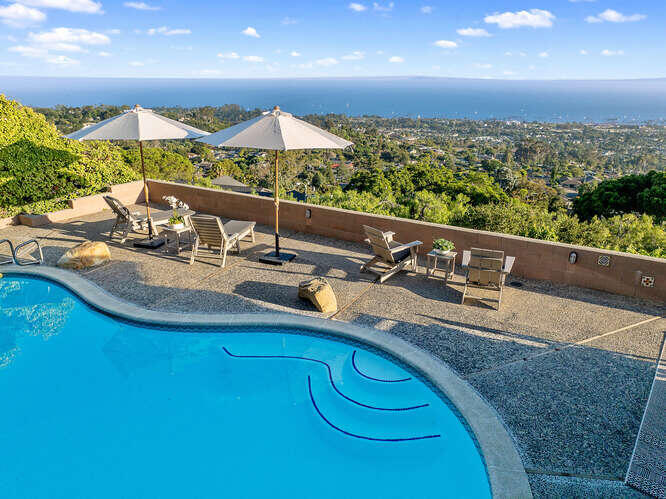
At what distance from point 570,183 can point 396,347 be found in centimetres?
8819

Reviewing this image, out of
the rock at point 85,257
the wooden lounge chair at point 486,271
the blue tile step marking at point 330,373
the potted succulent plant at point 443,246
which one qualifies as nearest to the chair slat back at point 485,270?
the wooden lounge chair at point 486,271

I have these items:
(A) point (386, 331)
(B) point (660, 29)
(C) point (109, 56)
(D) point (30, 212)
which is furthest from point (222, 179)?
(B) point (660, 29)

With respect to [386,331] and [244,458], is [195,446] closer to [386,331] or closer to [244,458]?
[244,458]

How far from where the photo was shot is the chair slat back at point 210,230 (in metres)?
6.80

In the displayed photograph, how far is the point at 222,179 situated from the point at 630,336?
23.1 meters

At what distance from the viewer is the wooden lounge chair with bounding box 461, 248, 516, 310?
570cm

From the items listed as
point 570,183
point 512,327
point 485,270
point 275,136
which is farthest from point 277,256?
point 570,183

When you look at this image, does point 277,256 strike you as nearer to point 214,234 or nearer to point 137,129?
point 214,234

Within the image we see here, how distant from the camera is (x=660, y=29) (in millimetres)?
170250

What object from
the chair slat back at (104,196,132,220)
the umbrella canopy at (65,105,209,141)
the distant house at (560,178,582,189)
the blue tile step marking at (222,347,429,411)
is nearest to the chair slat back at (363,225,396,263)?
the blue tile step marking at (222,347,429,411)

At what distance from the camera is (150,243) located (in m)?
7.89

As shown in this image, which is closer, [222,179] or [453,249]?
[453,249]

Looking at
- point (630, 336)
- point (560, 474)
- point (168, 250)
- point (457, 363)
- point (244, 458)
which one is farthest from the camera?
point (168, 250)

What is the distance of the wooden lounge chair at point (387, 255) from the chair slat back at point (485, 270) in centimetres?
111
